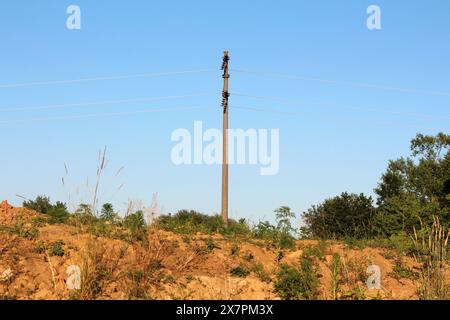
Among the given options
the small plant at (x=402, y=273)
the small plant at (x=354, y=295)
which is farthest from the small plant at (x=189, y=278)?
the small plant at (x=402, y=273)

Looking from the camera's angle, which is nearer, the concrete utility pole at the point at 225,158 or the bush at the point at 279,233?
the bush at the point at 279,233

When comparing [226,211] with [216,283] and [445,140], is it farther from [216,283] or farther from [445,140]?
[445,140]

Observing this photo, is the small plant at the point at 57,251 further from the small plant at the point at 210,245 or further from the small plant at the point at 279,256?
the small plant at the point at 279,256

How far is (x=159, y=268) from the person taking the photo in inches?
317

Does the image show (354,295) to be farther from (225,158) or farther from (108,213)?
(225,158)

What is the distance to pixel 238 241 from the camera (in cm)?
986

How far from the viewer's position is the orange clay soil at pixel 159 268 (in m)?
7.35

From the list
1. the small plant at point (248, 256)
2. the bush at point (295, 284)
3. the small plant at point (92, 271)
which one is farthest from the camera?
the small plant at point (248, 256)

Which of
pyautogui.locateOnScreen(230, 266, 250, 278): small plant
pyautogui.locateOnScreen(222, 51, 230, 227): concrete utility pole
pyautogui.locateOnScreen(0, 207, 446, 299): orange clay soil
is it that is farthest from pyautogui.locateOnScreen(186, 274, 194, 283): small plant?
pyautogui.locateOnScreen(222, 51, 230, 227): concrete utility pole

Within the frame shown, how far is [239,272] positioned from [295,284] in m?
1.03

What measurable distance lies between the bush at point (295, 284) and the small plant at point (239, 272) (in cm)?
55
